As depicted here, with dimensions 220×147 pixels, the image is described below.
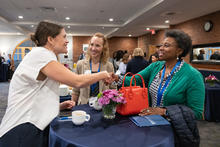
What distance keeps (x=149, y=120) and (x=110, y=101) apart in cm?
31

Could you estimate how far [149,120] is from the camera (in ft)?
4.04

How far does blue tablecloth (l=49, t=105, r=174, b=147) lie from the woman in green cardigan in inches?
9.6

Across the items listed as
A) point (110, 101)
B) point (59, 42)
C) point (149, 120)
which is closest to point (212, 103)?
point (149, 120)

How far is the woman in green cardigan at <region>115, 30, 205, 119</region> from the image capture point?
1365 millimetres

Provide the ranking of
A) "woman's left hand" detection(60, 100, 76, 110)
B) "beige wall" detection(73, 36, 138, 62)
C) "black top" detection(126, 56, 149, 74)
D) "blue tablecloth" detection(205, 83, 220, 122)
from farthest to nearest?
1. "beige wall" detection(73, 36, 138, 62)
2. "black top" detection(126, 56, 149, 74)
3. "blue tablecloth" detection(205, 83, 220, 122)
4. "woman's left hand" detection(60, 100, 76, 110)

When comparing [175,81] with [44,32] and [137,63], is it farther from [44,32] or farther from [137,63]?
[137,63]

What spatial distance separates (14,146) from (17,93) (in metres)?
0.33

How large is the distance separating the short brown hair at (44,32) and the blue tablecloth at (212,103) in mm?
3519

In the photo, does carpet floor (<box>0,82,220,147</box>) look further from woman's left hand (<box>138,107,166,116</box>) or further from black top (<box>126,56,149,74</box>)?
woman's left hand (<box>138,107,166,116</box>)

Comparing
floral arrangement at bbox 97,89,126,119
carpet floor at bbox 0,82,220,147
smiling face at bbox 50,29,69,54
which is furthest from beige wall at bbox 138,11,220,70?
smiling face at bbox 50,29,69,54

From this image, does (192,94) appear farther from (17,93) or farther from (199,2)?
(199,2)

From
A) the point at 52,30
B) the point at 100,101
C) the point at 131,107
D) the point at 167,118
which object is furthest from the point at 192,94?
the point at 52,30

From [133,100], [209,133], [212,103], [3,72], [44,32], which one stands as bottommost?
[209,133]

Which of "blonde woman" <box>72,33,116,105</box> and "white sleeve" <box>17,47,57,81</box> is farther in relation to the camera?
"blonde woman" <box>72,33,116,105</box>
